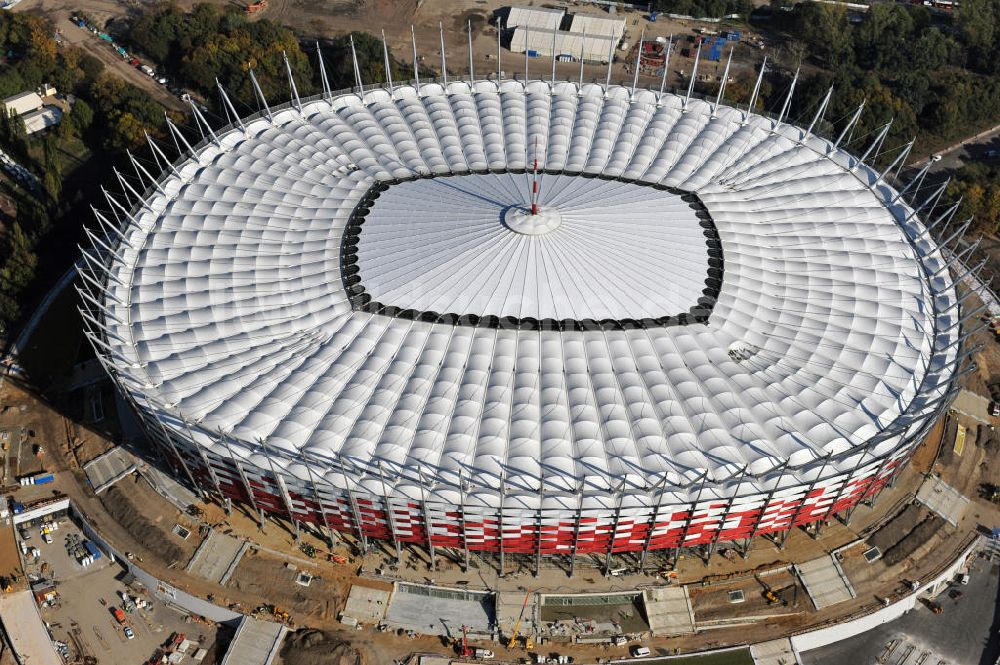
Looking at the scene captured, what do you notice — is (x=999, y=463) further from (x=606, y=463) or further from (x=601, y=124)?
(x=601, y=124)

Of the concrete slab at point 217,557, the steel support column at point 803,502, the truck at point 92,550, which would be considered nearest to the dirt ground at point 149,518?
the concrete slab at point 217,557

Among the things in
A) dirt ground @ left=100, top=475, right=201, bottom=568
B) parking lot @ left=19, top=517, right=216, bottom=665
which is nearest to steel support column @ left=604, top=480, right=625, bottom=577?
parking lot @ left=19, top=517, right=216, bottom=665

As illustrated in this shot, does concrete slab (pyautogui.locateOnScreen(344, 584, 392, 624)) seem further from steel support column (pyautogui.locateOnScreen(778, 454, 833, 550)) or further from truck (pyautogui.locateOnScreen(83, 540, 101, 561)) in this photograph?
steel support column (pyautogui.locateOnScreen(778, 454, 833, 550))

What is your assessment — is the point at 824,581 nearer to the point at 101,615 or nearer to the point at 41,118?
the point at 101,615

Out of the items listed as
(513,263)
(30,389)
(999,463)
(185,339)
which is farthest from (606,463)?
(30,389)

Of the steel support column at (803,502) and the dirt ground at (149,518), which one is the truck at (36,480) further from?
the steel support column at (803,502)

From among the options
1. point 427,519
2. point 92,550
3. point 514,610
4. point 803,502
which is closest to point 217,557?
point 92,550
